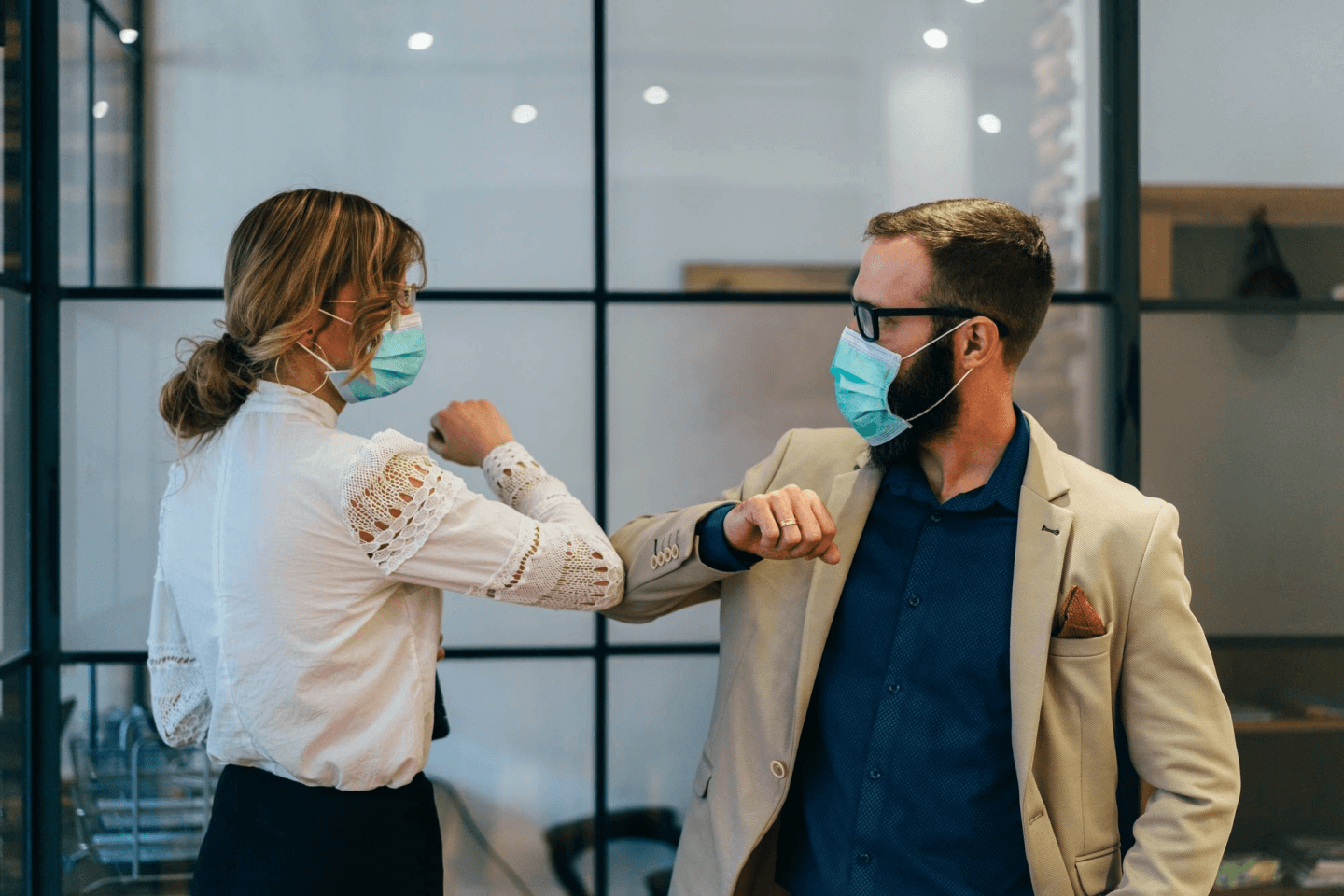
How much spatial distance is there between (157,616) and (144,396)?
85cm

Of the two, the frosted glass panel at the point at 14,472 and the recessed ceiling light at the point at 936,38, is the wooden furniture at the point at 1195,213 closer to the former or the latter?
the recessed ceiling light at the point at 936,38

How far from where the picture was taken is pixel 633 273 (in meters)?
2.13

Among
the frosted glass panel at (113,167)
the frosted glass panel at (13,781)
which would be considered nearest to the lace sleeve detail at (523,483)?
the frosted glass panel at (113,167)

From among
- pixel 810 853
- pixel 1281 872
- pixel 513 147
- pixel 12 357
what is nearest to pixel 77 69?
pixel 12 357

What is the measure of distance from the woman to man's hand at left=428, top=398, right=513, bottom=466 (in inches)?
8.7

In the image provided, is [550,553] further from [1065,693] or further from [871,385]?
[1065,693]

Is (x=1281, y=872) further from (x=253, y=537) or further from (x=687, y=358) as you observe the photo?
(x=253, y=537)

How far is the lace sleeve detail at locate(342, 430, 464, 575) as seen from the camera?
1234 mm

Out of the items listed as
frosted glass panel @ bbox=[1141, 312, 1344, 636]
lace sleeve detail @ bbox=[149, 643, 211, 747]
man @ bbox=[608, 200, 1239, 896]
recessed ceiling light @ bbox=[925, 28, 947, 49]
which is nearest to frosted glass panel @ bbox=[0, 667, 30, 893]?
lace sleeve detail @ bbox=[149, 643, 211, 747]

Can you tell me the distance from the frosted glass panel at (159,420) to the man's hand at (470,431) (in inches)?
18.9

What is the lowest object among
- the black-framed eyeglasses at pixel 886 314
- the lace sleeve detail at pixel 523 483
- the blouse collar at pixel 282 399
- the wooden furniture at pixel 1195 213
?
the lace sleeve detail at pixel 523 483

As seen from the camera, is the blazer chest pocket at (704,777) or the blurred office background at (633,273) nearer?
the blazer chest pocket at (704,777)

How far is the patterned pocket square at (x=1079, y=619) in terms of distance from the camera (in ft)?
4.29

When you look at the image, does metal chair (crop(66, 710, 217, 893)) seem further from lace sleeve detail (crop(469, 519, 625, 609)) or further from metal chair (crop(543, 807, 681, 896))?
lace sleeve detail (crop(469, 519, 625, 609))
